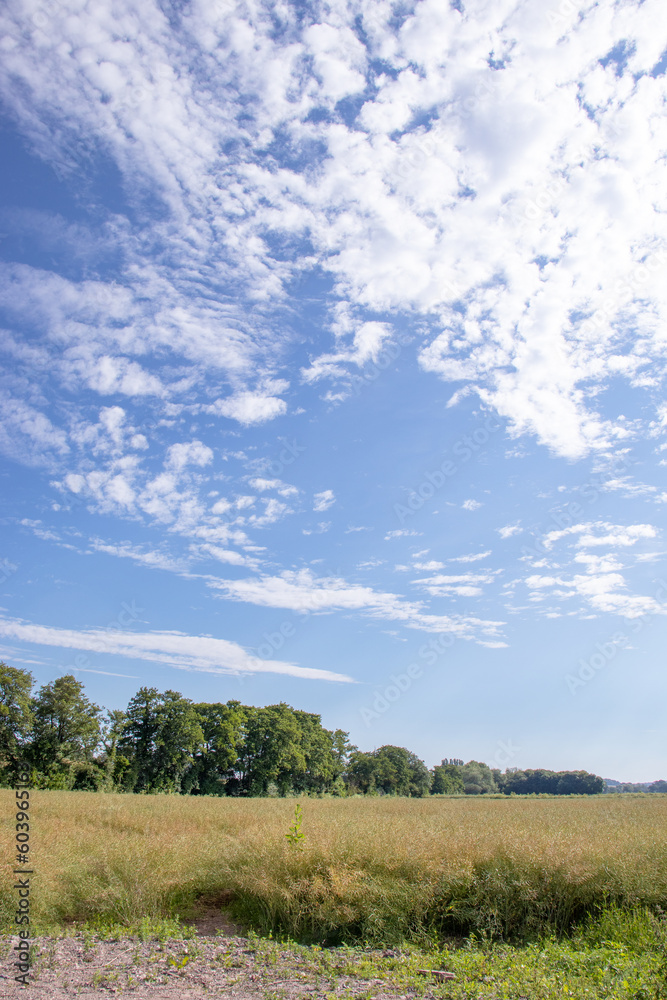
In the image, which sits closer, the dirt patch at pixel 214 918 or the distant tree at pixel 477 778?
the dirt patch at pixel 214 918

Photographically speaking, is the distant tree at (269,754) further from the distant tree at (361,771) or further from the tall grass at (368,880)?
the tall grass at (368,880)

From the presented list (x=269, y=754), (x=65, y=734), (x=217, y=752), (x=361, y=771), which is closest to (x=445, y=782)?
(x=361, y=771)

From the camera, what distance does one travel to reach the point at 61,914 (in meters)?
10.9

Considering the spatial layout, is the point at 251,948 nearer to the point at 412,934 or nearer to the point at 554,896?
the point at 412,934

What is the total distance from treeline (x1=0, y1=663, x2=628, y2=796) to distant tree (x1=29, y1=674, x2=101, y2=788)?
0.09 m

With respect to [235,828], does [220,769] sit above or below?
below

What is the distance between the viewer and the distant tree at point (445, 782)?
102325 millimetres

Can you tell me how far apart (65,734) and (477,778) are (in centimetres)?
11486

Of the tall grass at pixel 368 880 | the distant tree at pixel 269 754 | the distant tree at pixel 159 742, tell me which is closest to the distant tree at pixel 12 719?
the distant tree at pixel 159 742

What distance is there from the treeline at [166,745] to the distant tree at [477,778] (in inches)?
2455

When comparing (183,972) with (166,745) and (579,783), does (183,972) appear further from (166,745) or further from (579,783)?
(579,783)

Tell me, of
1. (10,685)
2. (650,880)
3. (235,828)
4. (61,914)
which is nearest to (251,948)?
(61,914)

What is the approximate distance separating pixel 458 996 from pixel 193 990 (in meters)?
3.67

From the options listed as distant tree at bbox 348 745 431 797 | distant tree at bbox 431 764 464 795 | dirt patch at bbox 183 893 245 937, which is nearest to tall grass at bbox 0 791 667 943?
dirt patch at bbox 183 893 245 937
